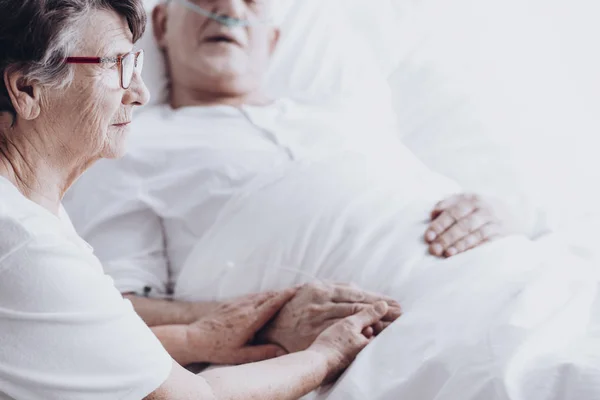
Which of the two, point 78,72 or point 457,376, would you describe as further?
point 457,376

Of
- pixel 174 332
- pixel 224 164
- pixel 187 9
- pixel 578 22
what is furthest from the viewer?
pixel 578 22

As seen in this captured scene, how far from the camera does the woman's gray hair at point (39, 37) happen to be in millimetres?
1171

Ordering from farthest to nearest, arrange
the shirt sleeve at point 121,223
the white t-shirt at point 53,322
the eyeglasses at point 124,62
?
the shirt sleeve at point 121,223 → the eyeglasses at point 124,62 → the white t-shirt at point 53,322

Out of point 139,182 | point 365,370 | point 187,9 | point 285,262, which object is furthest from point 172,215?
point 365,370

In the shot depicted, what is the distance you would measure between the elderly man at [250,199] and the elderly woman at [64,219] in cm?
47

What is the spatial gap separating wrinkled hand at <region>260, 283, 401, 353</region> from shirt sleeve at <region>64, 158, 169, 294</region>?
375mm

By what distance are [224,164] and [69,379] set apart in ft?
3.18

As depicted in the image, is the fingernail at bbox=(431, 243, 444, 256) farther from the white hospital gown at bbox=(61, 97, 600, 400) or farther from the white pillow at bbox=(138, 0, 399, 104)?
the white pillow at bbox=(138, 0, 399, 104)

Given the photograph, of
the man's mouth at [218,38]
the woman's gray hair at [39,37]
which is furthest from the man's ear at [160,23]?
the woman's gray hair at [39,37]

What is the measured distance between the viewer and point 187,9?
7.51ft

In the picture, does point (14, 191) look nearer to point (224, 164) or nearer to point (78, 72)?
point (78, 72)

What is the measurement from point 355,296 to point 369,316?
0.08 metres

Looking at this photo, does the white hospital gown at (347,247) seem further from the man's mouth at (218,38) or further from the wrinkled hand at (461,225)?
the man's mouth at (218,38)

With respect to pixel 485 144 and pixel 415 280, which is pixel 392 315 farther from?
pixel 485 144
